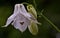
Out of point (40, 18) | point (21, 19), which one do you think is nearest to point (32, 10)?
point (21, 19)

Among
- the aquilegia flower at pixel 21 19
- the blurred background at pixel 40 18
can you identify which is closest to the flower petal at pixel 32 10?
the aquilegia flower at pixel 21 19

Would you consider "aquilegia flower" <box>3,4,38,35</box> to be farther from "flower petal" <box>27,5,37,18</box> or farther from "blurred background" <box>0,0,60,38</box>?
"blurred background" <box>0,0,60,38</box>

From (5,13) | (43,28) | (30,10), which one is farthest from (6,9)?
(30,10)

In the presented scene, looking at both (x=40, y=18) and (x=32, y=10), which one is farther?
(x=40, y=18)

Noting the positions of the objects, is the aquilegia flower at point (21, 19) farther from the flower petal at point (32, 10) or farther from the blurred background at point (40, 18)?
the blurred background at point (40, 18)

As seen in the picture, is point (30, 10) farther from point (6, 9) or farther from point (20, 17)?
point (6, 9)

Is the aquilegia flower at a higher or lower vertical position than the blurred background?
higher

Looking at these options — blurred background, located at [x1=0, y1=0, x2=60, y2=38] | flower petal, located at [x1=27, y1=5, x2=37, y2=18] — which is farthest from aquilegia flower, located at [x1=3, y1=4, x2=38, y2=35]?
blurred background, located at [x1=0, y1=0, x2=60, y2=38]

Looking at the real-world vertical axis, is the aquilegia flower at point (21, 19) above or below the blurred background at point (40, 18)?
above

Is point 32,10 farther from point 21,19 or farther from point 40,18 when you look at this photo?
point 40,18
